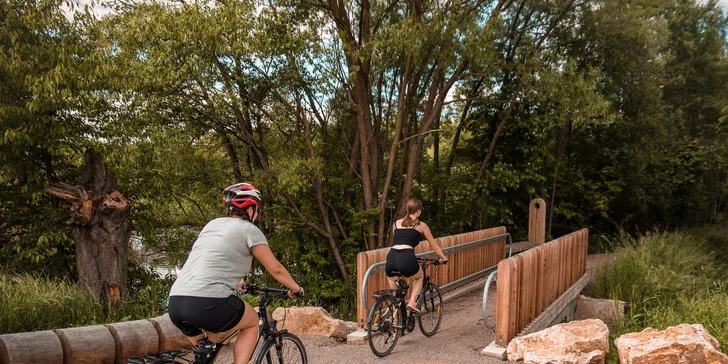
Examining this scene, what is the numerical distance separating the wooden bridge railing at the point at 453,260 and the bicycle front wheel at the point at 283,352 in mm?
2433

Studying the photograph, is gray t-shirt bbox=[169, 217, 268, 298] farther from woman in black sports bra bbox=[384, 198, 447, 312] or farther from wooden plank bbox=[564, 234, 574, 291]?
wooden plank bbox=[564, 234, 574, 291]

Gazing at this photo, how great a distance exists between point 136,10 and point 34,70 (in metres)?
2.74

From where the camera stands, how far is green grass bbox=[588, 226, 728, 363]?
6941mm

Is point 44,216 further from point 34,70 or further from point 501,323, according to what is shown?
point 501,323

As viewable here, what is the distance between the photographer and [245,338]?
3.30 metres

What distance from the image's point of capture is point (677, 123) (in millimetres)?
21125

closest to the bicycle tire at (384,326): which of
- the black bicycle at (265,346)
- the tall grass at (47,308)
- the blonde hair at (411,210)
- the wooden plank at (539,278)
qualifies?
the blonde hair at (411,210)

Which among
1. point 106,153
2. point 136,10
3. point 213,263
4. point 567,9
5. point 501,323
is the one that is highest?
point 567,9

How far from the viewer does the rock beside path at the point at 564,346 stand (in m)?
5.21

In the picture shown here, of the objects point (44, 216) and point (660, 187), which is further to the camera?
point (660, 187)

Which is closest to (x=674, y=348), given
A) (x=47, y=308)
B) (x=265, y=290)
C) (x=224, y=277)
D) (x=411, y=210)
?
(x=411, y=210)

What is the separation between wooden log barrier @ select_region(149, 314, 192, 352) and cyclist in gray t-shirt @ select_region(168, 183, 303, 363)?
251 centimetres

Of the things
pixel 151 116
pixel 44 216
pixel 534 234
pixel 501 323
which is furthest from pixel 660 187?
pixel 44 216

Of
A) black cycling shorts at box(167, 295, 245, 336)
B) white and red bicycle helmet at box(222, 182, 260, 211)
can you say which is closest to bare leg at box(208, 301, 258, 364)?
black cycling shorts at box(167, 295, 245, 336)
